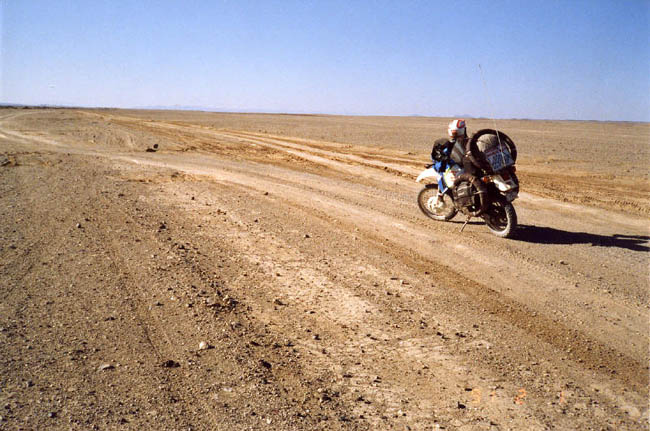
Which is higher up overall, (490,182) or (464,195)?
(490,182)

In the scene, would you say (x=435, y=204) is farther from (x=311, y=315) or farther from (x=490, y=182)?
(x=311, y=315)

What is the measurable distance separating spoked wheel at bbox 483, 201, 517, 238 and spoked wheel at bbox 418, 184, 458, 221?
2.63ft

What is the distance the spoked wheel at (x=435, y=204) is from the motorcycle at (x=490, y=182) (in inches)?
16.0

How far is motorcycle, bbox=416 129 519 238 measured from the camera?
7.63 meters

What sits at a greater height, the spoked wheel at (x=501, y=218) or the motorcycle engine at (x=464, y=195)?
the motorcycle engine at (x=464, y=195)

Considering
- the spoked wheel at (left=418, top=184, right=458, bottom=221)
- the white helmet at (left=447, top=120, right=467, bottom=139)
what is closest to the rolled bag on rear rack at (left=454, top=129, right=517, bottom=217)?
the white helmet at (left=447, top=120, right=467, bottom=139)

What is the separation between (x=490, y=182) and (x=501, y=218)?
2.14ft

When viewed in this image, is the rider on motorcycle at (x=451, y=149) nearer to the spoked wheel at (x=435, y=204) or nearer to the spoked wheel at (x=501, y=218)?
the spoked wheel at (x=435, y=204)

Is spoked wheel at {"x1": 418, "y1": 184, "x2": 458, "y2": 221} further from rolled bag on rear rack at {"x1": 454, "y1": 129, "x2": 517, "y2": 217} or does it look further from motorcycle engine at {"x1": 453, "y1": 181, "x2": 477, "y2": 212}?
rolled bag on rear rack at {"x1": 454, "y1": 129, "x2": 517, "y2": 217}

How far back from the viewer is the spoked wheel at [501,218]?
746 cm

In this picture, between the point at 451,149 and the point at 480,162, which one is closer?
the point at 480,162

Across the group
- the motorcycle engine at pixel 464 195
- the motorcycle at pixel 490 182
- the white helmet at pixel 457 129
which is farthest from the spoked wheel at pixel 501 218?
the white helmet at pixel 457 129

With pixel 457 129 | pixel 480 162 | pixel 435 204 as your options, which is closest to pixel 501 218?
pixel 480 162

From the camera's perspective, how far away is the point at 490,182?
25.3ft
